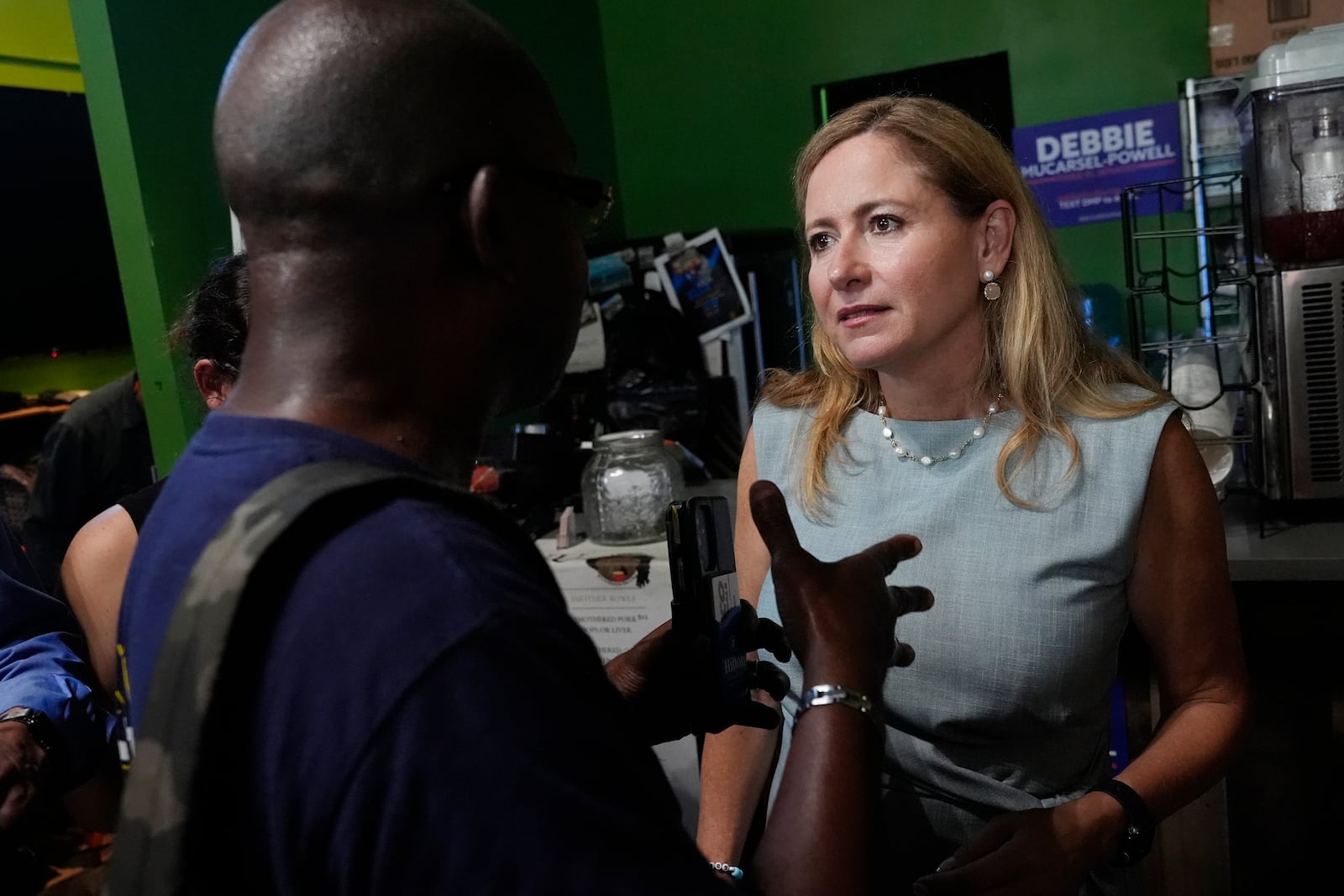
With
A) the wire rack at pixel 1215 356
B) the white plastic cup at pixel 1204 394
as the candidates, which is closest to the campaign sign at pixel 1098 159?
the wire rack at pixel 1215 356

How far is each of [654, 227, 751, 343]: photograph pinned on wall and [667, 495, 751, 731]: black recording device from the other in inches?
92.6

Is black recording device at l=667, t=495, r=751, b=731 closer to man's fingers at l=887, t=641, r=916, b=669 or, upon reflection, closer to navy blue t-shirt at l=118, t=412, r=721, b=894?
man's fingers at l=887, t=641, r=916, b=669

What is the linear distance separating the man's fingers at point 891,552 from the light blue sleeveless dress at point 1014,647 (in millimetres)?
459

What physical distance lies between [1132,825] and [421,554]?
1034 mm

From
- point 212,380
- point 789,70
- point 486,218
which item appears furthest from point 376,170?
point 789,70

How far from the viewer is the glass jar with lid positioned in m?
2.49

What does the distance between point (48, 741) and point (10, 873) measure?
158mm

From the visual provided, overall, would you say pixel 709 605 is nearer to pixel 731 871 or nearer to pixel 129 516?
pixel 731 871

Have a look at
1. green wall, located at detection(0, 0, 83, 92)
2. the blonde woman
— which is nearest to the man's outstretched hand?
the blonde woman

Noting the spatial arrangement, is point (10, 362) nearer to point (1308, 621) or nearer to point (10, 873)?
point (10, 873)

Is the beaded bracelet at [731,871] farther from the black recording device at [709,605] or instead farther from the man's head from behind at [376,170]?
the man's head from behind at [376,170]

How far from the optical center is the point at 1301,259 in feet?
6.82

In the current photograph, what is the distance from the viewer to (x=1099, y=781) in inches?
54.2

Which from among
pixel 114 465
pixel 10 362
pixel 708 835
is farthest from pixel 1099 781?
pixel 10 362
